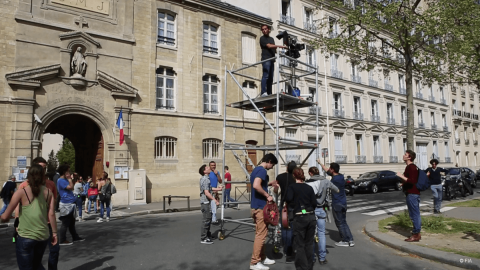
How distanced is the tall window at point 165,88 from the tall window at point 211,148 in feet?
9.23

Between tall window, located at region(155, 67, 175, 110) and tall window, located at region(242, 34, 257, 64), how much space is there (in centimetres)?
519

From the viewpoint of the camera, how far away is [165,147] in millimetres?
17953

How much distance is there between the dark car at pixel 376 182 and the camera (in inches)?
809

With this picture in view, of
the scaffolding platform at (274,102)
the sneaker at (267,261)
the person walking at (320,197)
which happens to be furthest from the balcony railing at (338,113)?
the sneaker at (267,261)

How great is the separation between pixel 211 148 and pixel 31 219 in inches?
607

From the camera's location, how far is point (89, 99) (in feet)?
51.8

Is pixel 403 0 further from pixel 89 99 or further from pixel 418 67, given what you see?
pixel 89 99

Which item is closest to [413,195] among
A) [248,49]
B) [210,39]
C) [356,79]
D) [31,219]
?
[31,219]

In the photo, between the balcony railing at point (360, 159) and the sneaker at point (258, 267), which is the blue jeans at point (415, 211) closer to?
the sneaker at point (258, 267)

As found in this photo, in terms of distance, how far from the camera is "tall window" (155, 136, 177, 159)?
1775 cm

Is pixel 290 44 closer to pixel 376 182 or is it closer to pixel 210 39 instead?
pixel 210 39

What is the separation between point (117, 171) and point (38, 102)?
4485 millimetres

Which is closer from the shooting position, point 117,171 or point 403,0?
point 403,0

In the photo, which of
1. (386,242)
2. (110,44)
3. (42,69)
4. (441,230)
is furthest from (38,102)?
(441,230)
